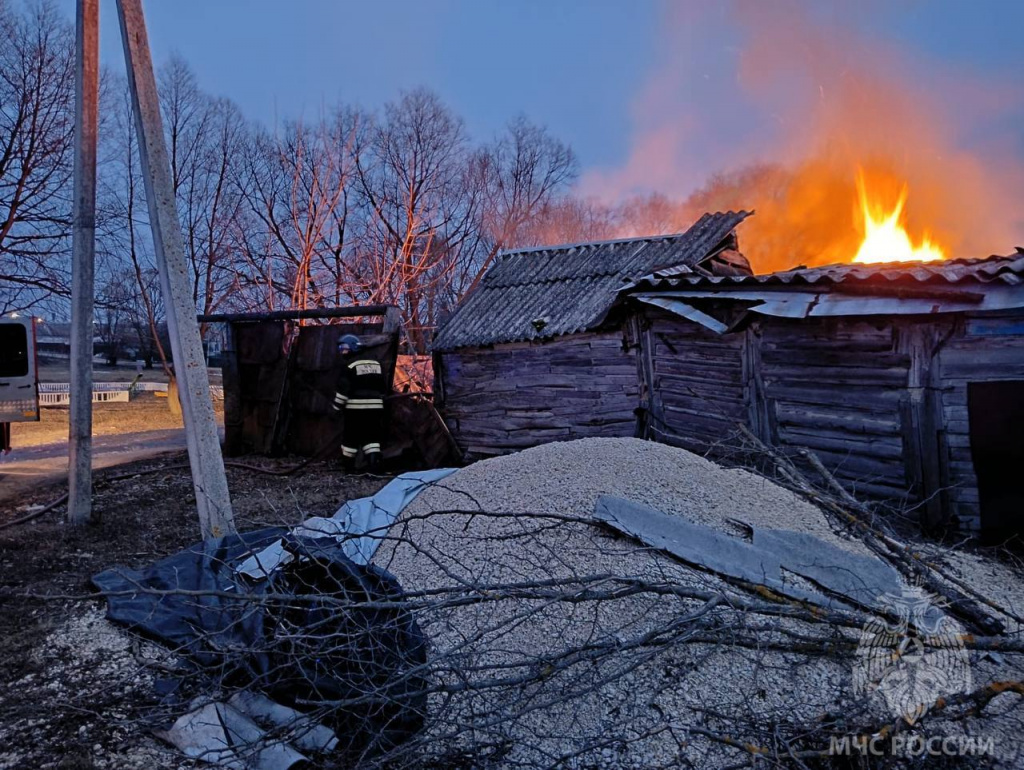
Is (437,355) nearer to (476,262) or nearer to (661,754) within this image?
(661,754)

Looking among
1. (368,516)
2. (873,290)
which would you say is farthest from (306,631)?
(873,290)

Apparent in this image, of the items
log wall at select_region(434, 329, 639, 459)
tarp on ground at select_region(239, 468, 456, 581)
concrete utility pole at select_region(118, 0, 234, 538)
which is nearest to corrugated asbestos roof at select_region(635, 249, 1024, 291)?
log wall at select_region(434, 329, 639, 459)

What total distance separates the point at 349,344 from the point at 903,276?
21.1 feet

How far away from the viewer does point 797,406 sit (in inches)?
274

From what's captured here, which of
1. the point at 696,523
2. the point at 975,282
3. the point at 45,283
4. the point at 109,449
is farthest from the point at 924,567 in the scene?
the point at 45,283

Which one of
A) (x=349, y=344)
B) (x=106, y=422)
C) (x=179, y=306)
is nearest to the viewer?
(x=179, y=306)

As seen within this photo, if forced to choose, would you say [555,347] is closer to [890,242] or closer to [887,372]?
[887,372]

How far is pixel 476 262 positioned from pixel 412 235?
1047cm

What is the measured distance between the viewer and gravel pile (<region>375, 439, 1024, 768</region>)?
2.46 meters

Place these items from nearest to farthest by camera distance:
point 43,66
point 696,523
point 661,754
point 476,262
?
point 661,754 < point 696,523 < point 43,66 < point 476,262

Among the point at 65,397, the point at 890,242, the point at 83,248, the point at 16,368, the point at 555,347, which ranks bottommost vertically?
the point at 65,397

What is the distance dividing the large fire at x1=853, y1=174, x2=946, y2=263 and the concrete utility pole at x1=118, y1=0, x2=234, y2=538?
8.48 m

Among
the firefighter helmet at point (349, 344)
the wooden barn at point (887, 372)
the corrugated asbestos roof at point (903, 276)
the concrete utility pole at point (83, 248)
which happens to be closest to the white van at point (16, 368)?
the concrete utility pole at point (83, 248)

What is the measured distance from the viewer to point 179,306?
5.08 m
